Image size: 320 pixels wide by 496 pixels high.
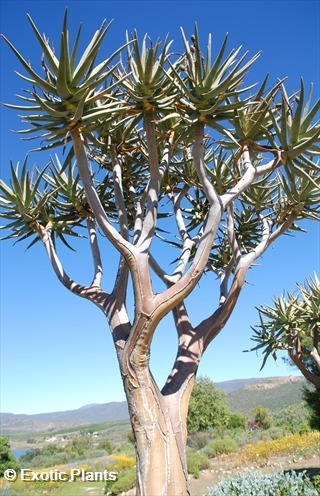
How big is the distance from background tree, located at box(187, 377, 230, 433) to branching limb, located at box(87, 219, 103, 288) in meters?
25.0

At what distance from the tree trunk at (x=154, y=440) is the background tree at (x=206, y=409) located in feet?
85.5

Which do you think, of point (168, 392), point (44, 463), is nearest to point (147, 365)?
point (168, 392)

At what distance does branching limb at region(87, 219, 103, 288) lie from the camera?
7.03 metres

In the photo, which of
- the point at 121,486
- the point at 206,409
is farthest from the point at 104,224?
the point at 206,409

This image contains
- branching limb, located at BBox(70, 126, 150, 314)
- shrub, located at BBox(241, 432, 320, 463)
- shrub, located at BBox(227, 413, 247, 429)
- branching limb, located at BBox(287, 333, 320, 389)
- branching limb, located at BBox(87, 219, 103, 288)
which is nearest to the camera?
branching limb, located at BBox(70, 126, 150, 314)

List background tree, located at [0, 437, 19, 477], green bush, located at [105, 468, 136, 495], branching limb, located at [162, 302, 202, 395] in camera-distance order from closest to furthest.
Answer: branching limb, located at [162, 302, 202, 395], green bush, located at [105, 468, 136, 495], background tree, located at [0, 437, 19, 477]

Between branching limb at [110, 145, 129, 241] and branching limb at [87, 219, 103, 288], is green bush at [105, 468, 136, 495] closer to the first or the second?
branching limb at [87, 219, 103, 288]

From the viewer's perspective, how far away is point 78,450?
113ft

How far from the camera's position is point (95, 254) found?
7484mm

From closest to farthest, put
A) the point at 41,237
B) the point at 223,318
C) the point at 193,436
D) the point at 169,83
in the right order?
the point at 169,83 → the point at 223,318 → the point at 41,237 → the point at 193,436

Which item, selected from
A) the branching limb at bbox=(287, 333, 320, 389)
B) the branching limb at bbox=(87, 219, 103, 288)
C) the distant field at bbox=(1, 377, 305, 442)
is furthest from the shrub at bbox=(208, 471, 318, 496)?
the distant field at bbox=(1, 377, 305, 442)

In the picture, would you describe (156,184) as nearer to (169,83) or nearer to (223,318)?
(169,83)

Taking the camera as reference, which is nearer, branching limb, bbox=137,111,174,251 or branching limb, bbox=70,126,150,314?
branching limb, bbox=70,126,150,314

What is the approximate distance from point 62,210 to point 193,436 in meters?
24.1
